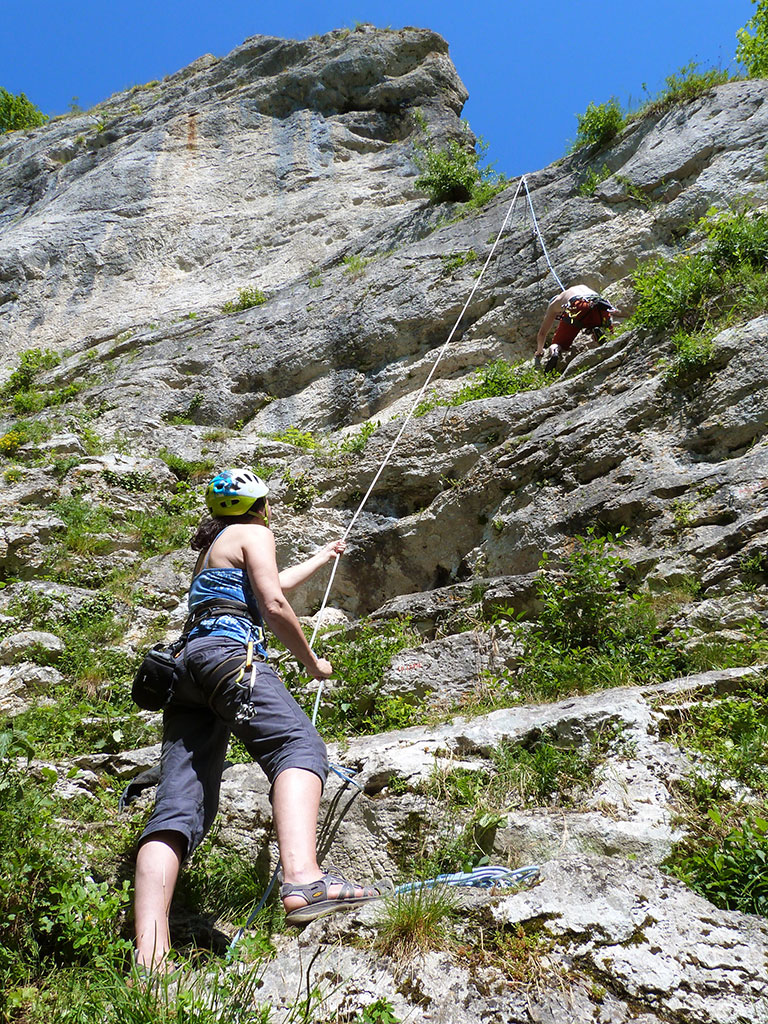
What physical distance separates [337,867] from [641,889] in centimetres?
160

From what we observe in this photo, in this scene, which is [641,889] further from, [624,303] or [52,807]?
[624,303]

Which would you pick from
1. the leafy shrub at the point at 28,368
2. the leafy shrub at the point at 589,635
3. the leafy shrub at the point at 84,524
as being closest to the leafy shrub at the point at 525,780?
the leafy shrub at the point at 589,635

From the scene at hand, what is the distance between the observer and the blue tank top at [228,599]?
357 centimetres

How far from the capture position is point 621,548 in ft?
18.0

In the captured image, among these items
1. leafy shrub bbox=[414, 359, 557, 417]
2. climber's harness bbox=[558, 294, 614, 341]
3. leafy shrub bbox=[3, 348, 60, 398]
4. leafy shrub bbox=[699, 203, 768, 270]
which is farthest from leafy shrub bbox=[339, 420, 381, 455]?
leafy shrub bbox=[3, 348, 60, 398]

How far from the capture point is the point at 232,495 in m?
4.04

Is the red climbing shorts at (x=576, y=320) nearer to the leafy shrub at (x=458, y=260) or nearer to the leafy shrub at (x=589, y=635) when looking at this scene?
the leafy shrub at (x=458, y=260)

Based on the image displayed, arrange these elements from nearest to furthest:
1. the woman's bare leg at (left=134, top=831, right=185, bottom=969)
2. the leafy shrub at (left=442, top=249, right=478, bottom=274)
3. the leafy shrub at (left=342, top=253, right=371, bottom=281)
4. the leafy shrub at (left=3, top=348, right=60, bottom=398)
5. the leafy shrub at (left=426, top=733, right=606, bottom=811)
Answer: the woman's bare leg at (left=134, top=831, right=185, bottom=969), the leafy shrub at (left=426, top=733, right=606, bottom=811), the leafy shrub at (left=442, top=249, right=478, bottom=274), the leafy shrub at (left=342, top=253, right=371, bottom=281), the leafy shrub at (left=3, top=348, right=60, bottom=398)

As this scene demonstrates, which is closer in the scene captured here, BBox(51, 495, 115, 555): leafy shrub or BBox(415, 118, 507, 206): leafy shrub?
BBox(51, 495, 115, 555): leafy shrub

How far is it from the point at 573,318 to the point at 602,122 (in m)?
4.80

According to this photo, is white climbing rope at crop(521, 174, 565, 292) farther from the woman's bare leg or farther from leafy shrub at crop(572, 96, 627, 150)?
the woman's bare leg

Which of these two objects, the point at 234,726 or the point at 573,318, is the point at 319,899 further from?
the point at 573,318

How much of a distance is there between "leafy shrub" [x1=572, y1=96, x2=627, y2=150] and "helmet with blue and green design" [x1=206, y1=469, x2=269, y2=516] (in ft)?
33.1

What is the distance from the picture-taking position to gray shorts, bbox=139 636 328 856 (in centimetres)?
314
